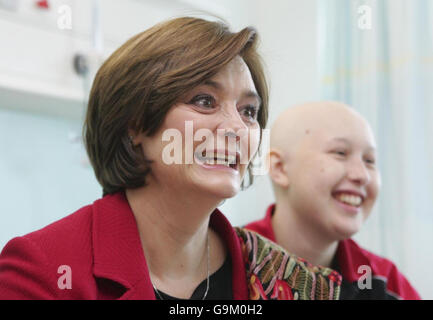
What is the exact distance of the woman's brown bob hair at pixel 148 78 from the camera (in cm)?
97

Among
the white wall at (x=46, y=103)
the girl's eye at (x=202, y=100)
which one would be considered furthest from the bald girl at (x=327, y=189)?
the girl's eye at (x=202, y=100)

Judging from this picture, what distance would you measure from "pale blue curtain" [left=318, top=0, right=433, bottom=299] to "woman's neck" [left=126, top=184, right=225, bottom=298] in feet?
3.85

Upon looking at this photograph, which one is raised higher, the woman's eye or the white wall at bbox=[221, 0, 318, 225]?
the white wall at bbox=[221, 0, 318, 225]

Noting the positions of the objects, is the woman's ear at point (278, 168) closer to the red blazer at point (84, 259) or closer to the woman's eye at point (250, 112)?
the woman's eye at point (250, 112)

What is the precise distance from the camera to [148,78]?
3.23 ft

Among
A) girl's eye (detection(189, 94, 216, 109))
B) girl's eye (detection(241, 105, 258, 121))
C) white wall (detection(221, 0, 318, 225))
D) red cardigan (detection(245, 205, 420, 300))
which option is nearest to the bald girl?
red cardigan (detection(245, 205, 420, 300))

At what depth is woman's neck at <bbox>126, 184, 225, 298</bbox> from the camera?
1025 millimetres

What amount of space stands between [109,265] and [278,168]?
29.3 inches

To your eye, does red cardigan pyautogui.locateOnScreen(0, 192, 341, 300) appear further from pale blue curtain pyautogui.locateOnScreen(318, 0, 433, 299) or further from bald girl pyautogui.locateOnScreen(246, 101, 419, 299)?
pale blue curtain pyautogui.locateOnScreen(318, 0, 433, 299)

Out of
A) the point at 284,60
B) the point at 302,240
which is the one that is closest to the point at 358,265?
the point at 302,240
